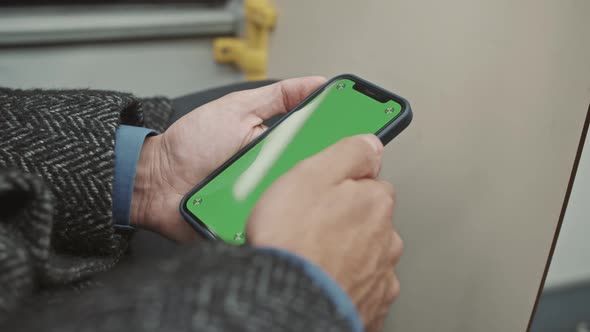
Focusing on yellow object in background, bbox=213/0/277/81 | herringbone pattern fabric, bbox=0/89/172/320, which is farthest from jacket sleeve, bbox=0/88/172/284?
yellow object in background, bbox=213/0/277/81

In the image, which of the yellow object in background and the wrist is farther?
Result: the yellow object in background

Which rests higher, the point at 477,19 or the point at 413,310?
the point at 477,19

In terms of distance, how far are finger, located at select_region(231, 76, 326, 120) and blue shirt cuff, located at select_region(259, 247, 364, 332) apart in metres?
0.26

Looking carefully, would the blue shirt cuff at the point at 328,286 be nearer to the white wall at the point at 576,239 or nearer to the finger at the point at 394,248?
the finger at the point at 394,248

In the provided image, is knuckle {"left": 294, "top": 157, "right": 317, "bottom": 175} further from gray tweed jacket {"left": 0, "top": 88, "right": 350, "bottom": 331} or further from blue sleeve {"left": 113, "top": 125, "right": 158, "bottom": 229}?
blue sleeve {"left": 113, "top": 125, "right": 158, "bottom": 229}

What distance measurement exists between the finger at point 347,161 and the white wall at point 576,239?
172 mm

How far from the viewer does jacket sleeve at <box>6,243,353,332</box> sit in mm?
229

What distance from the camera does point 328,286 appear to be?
0.85ft

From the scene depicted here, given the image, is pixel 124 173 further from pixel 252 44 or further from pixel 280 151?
pixel 252 44

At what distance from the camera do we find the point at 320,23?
0.81 metres

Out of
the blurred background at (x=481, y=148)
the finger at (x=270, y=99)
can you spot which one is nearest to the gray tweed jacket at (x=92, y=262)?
the finger at (x=270, y=99)

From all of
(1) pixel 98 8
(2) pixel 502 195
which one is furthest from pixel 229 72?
(2) pixel 502 195

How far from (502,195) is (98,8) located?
81 centimetres

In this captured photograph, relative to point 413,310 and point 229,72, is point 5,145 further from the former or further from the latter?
point 229,72
